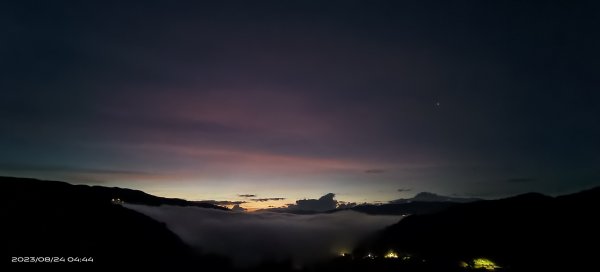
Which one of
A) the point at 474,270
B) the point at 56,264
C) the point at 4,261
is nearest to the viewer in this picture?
the point at 4,261

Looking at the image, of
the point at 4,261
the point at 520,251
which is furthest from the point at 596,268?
the point at 4,261

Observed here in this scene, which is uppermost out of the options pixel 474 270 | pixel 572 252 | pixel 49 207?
pixel 49 207

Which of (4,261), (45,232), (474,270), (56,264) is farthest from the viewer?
(474,270)

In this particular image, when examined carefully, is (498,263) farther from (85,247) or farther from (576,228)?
(85,247)

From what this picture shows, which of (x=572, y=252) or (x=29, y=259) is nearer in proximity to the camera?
(x=29, y=259)

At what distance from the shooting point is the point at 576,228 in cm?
19775

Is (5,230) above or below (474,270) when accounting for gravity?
above

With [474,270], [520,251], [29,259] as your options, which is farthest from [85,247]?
[520,251]

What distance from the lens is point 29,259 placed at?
15025cm

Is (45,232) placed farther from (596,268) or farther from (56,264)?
(596,268)

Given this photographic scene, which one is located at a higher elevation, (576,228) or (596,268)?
(576,228)

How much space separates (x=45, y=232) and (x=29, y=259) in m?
23.9

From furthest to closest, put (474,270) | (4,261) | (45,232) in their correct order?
(474,270), (45,232), (4,261)

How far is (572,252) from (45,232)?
259422 mm
